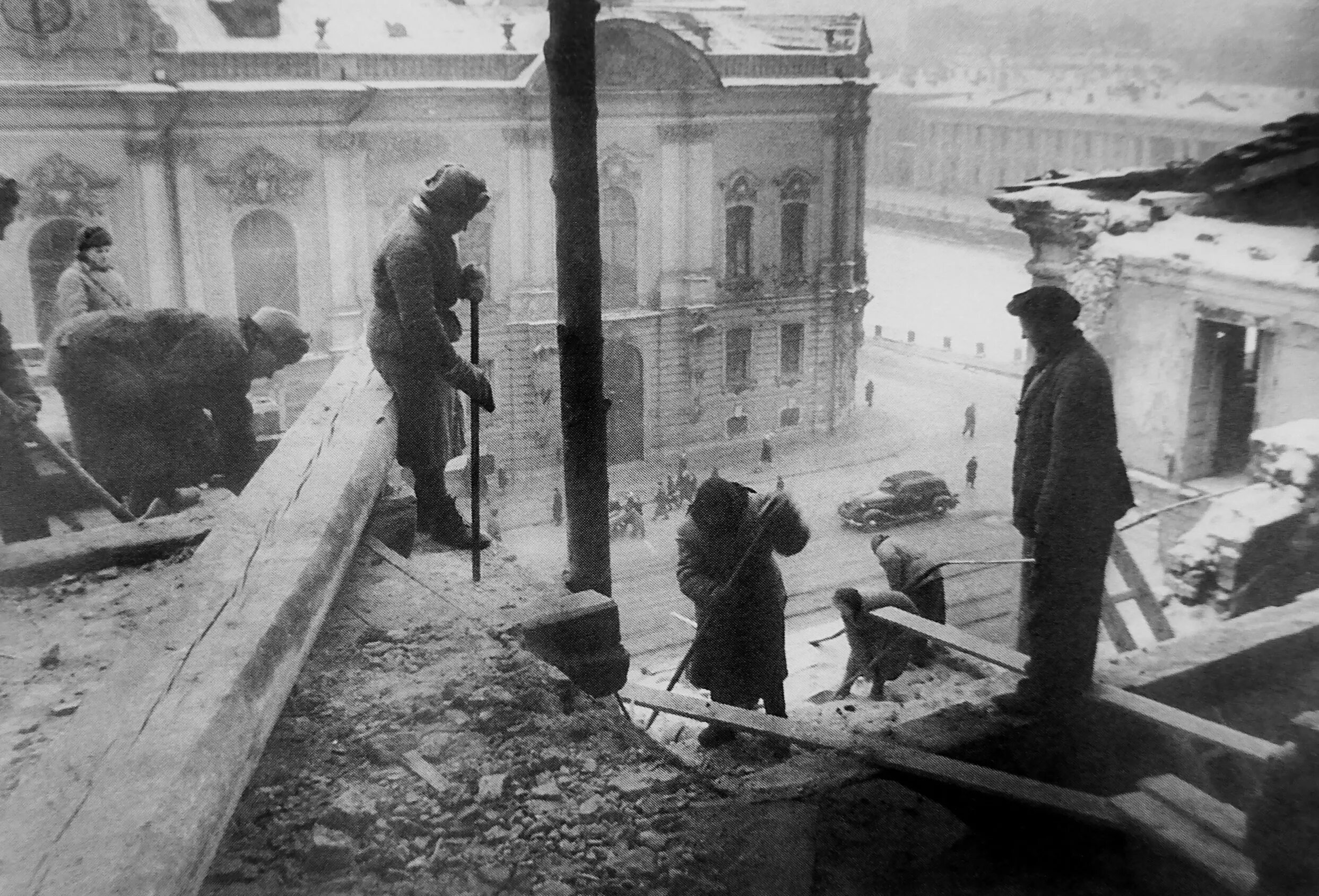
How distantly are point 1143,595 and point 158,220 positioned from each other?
506 cm

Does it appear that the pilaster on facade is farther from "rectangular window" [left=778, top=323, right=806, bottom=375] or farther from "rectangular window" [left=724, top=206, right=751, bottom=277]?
A: "rectangular window" [left=778, top=323, right=806, bottom=375]

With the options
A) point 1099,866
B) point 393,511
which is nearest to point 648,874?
point 1099,866

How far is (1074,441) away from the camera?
102 inches

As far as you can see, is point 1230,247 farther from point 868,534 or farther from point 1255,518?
point 868,534

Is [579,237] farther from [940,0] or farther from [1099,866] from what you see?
[940,0]

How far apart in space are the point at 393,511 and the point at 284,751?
4.54ft

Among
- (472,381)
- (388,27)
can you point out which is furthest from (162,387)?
(388,27)

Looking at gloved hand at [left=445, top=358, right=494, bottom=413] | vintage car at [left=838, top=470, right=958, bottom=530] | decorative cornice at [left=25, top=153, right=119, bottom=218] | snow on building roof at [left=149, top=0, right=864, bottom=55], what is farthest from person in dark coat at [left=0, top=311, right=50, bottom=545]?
vintage car at [left=838, top=470, right=958, bottom=530]

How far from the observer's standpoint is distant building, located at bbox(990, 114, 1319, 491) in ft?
12.4

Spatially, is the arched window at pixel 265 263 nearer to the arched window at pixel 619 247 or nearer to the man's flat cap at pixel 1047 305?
the arched window at pixel 619 247

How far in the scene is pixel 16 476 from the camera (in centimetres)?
336

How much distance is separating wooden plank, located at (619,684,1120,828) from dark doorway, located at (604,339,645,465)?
411 cm

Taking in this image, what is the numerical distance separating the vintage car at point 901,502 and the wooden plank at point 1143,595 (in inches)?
120

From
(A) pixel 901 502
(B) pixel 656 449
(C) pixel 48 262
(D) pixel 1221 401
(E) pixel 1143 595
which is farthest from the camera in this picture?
(A) pixel 901 502
